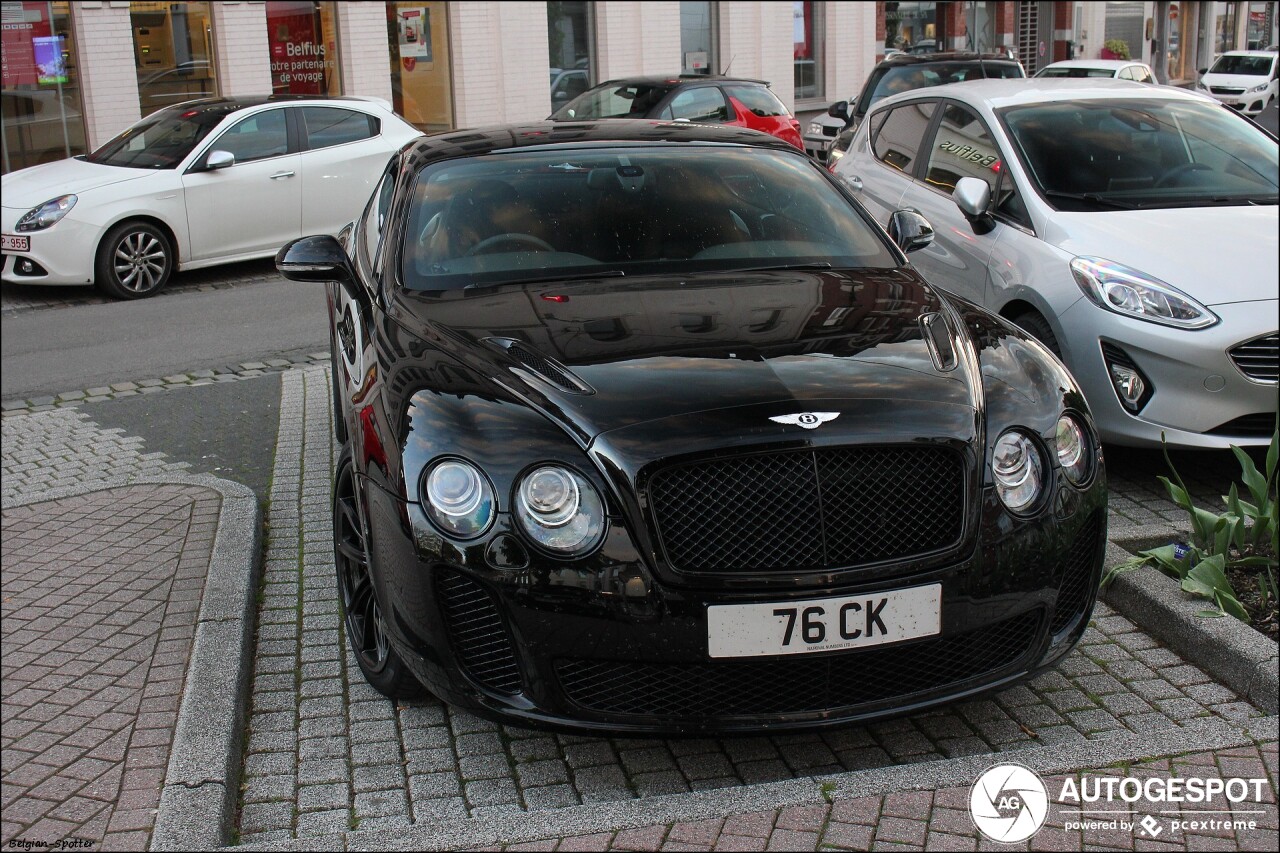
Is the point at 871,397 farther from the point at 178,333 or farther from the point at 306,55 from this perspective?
the point at 306,55

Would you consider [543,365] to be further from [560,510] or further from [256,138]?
[256,138]

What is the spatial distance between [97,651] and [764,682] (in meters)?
2.26

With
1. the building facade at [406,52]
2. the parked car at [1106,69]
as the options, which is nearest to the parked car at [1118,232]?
the building facade at [406,52]

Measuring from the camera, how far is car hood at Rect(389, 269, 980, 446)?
3471 mm

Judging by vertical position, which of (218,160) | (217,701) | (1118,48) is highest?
(1118,48)

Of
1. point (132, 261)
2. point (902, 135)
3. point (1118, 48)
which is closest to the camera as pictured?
point (902, 135)

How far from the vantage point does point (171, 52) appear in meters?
17.8

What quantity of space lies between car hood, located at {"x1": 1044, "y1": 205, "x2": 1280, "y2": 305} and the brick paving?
390 cm

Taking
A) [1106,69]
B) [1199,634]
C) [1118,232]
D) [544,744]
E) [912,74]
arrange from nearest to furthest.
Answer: [544,744] → [1199,634] → [1118,232] → [912,74] → [1106,69]

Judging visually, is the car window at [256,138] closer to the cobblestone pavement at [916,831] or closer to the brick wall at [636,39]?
the cobblestone pavement at [916,831]

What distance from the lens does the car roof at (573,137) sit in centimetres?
523

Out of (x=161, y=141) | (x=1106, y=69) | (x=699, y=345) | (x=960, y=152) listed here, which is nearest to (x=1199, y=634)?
(x=699, y=345)

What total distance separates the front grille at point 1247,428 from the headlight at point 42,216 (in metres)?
8.97

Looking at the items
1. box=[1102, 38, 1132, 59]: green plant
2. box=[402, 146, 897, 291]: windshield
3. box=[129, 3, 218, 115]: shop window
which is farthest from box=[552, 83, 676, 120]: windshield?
box=[1102, 38, 1132, 59]: green plant
